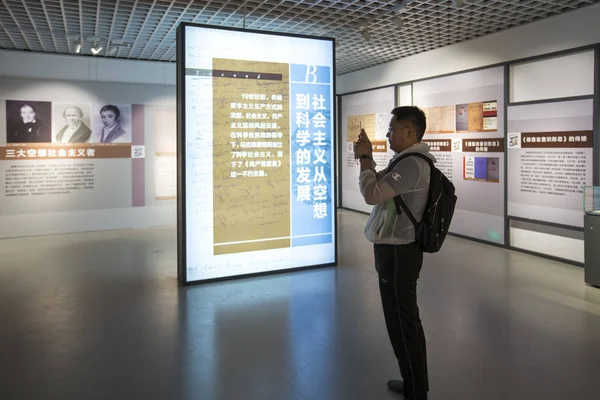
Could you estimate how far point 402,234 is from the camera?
236 centimetres

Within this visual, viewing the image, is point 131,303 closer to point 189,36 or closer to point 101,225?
point 189,36

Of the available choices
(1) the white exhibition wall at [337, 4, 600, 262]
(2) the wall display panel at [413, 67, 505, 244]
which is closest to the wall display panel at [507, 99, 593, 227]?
(1) the white exhibition wall at [337, 4, 600, 262]

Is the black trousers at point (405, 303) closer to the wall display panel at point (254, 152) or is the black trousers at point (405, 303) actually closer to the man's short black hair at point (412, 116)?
the man's short black hair at point (412, 116)

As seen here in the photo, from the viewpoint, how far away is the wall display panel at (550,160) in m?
5.64

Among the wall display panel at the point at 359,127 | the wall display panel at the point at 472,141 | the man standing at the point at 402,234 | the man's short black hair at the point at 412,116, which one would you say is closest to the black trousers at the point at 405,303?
the man standing at the point at 402,234

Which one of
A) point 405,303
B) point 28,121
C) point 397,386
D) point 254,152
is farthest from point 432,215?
point 28,121

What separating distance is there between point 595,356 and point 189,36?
14.0 feet

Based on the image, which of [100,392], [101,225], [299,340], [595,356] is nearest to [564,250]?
[595,356]

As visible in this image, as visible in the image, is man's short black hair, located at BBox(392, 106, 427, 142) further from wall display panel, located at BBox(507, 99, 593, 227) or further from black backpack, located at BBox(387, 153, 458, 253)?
wall display panel, located at BBox(507, 99, 593, 227)

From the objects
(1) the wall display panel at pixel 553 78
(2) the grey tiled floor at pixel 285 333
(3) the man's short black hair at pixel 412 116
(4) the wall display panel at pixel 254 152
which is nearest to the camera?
(3) the man's short black hair at pixel 412 116

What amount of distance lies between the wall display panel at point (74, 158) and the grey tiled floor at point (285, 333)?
98.0 inches

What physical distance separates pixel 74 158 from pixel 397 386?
743 cm

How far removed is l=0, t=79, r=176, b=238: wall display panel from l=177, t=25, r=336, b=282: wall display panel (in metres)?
4.53

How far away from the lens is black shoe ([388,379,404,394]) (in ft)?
9.03
